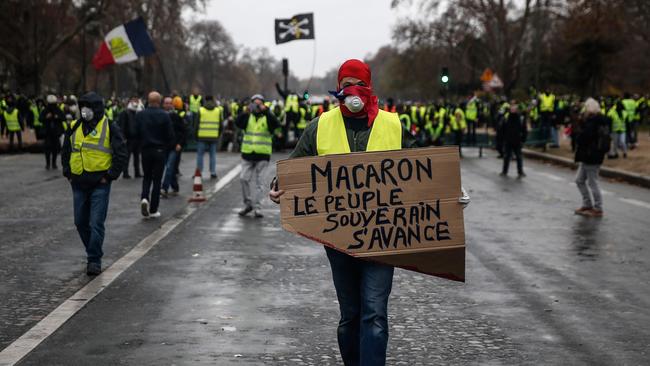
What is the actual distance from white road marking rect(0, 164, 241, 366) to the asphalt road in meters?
0.08

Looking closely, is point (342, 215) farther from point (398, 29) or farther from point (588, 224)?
point (398, 29)

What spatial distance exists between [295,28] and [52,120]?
14176mm

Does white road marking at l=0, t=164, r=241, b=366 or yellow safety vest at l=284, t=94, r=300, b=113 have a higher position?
yellow safety vest at l=284, t=94, r=300, b=113

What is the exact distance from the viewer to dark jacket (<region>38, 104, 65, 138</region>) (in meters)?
25.4

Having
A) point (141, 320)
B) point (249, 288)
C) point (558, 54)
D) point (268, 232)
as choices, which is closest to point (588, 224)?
point (268, 232)

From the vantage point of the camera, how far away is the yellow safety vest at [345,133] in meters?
5.80

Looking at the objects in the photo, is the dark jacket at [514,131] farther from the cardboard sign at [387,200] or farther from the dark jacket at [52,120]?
the cardboard sign at [387,200]

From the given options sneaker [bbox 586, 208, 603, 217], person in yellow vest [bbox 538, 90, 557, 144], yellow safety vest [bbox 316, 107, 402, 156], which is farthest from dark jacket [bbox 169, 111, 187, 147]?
person in yellow vest [bbox 538, 90, 557, 144]

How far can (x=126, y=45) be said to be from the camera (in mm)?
34031

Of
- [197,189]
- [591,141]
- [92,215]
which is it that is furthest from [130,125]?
[92,215]

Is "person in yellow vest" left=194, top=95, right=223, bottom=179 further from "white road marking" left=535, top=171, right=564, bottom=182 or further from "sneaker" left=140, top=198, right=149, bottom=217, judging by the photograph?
"white road marking" left=535, top=171, right=564, bottom=182

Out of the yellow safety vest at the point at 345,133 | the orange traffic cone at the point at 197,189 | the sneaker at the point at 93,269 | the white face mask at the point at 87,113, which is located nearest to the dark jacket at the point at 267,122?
the orange traffic cone at the point at 197,189

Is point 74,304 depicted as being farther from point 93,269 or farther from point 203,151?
point 203,151

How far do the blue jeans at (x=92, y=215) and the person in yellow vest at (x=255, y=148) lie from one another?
5.15 m
